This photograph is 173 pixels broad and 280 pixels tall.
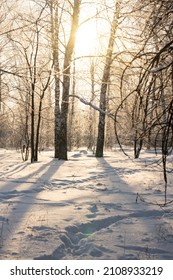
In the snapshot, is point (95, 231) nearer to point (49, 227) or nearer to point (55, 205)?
point (49, 227)

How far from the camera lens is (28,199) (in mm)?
5066

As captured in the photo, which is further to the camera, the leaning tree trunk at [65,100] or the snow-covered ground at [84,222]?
the leaning tree trunk at [65,100]

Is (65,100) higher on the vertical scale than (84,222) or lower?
higher

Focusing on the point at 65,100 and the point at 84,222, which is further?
the point at 65,100

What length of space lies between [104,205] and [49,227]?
1307 mm

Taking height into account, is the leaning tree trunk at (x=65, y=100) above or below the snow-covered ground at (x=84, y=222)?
above

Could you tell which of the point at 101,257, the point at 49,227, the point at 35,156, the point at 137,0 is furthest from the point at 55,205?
the point at 35,156

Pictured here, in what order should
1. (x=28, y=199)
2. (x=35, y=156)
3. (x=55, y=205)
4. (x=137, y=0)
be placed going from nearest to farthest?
(x=137, y=0)
(x=55, y=205)
(x=28, y=199)
(x=35, y=156)

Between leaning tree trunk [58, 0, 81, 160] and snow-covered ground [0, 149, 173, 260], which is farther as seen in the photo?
leaning tree trunk [58, 0, 81, 160]

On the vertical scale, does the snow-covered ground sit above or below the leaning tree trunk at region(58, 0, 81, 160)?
below

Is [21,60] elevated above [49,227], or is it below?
above
